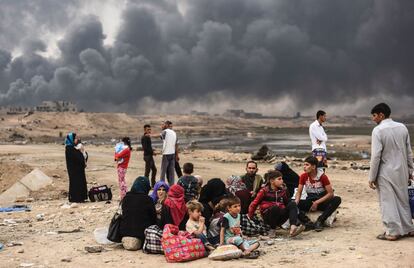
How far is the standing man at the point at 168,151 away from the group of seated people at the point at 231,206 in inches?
152

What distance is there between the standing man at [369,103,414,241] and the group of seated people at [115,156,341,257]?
1.18 m

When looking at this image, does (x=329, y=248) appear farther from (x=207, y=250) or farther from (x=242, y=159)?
(x=242, y=159)

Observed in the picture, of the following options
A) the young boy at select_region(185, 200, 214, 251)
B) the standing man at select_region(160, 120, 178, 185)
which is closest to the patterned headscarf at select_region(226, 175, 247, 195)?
the young boy at select_region(185, 200, 214, 251)

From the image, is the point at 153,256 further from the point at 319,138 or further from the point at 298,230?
the point at 319,138

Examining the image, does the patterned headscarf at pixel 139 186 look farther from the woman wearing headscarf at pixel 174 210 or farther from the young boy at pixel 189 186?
the young boy at pixel 189 186

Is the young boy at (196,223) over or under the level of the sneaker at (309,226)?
over

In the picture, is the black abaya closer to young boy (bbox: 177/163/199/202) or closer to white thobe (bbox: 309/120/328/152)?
young boy (bbox: 177/163/199/202)

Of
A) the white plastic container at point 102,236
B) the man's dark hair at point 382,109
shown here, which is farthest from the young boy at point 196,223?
the man's dark hair at point 382,109

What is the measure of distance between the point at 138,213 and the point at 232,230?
5.08 ft

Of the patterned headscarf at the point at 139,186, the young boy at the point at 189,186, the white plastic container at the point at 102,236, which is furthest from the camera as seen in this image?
the young boy at the point at 189,186

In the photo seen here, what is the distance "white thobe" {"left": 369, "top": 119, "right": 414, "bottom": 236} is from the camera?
6.58 metres

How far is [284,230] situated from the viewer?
7.74 meters

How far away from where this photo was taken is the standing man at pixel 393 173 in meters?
6.58

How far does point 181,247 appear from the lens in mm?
6332
